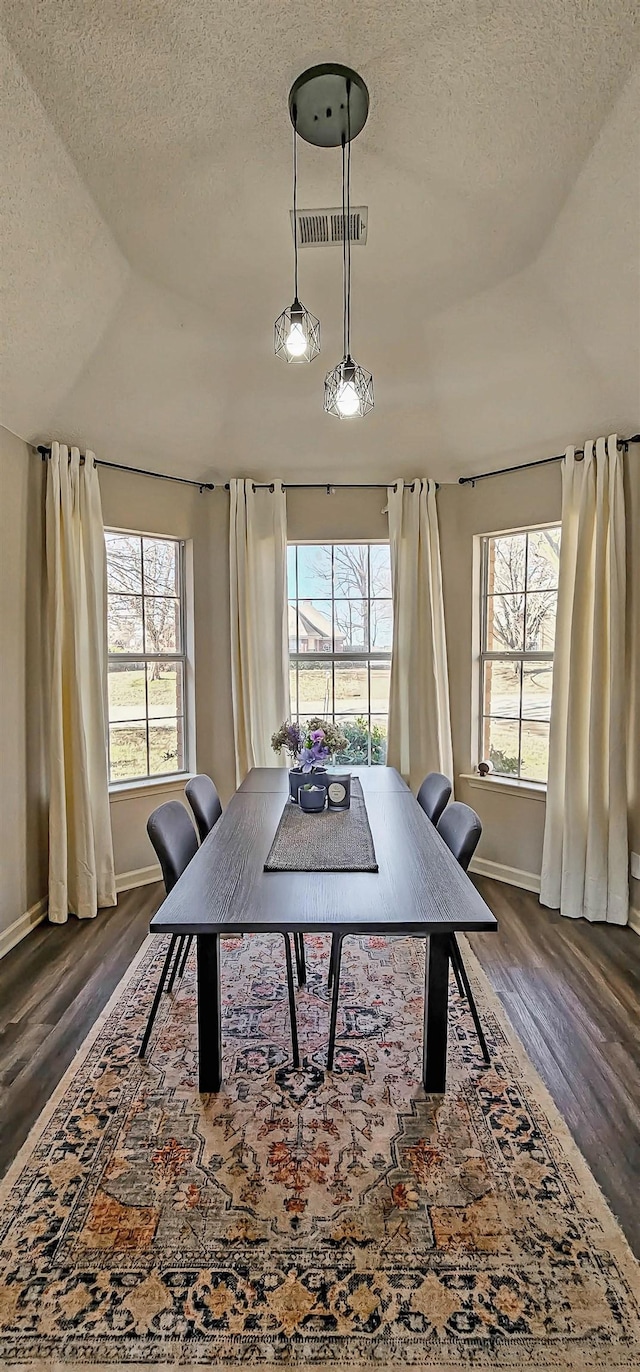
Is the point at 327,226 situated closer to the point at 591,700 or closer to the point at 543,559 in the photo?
the point at 543,559

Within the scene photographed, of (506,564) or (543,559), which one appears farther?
(506,564)

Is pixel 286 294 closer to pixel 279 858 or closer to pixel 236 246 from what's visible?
pixel 236 246

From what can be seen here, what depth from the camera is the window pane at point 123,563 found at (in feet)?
12.7

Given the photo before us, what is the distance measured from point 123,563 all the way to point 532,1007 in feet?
11.0

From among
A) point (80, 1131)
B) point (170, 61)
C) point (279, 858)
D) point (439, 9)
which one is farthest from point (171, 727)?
point (439, 9)

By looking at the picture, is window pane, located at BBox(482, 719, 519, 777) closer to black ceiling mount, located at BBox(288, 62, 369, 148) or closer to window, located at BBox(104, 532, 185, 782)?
window, located at BBox(104, 532, 185, 782)

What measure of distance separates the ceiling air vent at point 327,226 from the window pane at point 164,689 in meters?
2.55

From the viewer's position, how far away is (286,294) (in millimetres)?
3070

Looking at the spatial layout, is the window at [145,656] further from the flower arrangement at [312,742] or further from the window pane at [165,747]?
the flower arrangement at [312,742]

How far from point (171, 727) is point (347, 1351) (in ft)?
10.9

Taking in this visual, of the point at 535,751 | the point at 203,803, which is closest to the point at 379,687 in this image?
the point at 535,751

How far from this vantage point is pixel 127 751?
13.0 ft

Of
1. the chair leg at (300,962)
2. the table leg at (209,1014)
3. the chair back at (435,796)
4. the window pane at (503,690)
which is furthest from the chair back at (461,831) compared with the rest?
the window pane at (503,690)

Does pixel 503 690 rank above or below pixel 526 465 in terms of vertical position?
below
